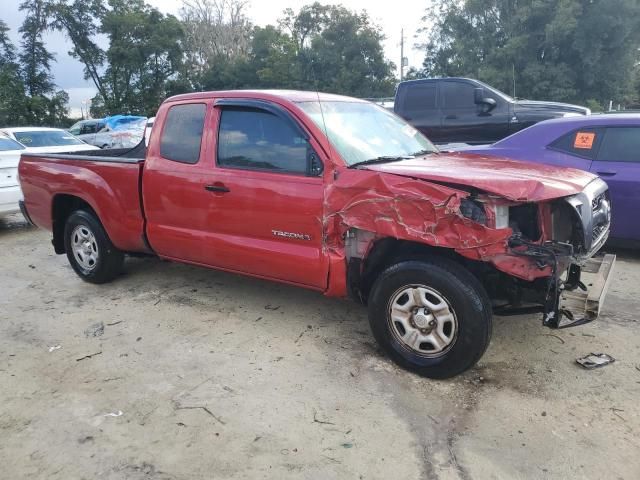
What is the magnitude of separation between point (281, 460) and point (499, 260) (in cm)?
160

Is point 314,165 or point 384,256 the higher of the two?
point 314,165

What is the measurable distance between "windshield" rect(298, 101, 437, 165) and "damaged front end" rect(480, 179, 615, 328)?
Answer: 114cm

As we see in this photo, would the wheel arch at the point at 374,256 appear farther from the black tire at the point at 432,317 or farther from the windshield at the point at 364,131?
the windshield at the point at 364,131

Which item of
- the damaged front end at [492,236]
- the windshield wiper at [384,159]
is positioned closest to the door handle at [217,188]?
the damaged front end at [492,236]

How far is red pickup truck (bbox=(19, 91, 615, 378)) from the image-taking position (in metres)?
3.01

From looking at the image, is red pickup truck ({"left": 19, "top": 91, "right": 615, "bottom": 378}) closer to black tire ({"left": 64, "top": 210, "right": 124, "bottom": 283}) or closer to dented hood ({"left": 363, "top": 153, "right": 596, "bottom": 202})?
dented hood ({"left": 363, "top": 153, "right": 596, "bottom": 202})

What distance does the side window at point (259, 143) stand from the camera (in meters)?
3.70

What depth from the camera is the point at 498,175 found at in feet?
10.3

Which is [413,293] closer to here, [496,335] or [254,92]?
[496,335]

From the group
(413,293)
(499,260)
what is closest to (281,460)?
(413,293)

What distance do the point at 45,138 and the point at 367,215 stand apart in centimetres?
1044

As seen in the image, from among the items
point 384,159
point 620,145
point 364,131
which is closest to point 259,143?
point 364,131

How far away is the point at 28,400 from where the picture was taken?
3.18 meters

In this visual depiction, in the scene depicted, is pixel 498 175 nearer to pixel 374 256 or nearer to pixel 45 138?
pixel 374 256
